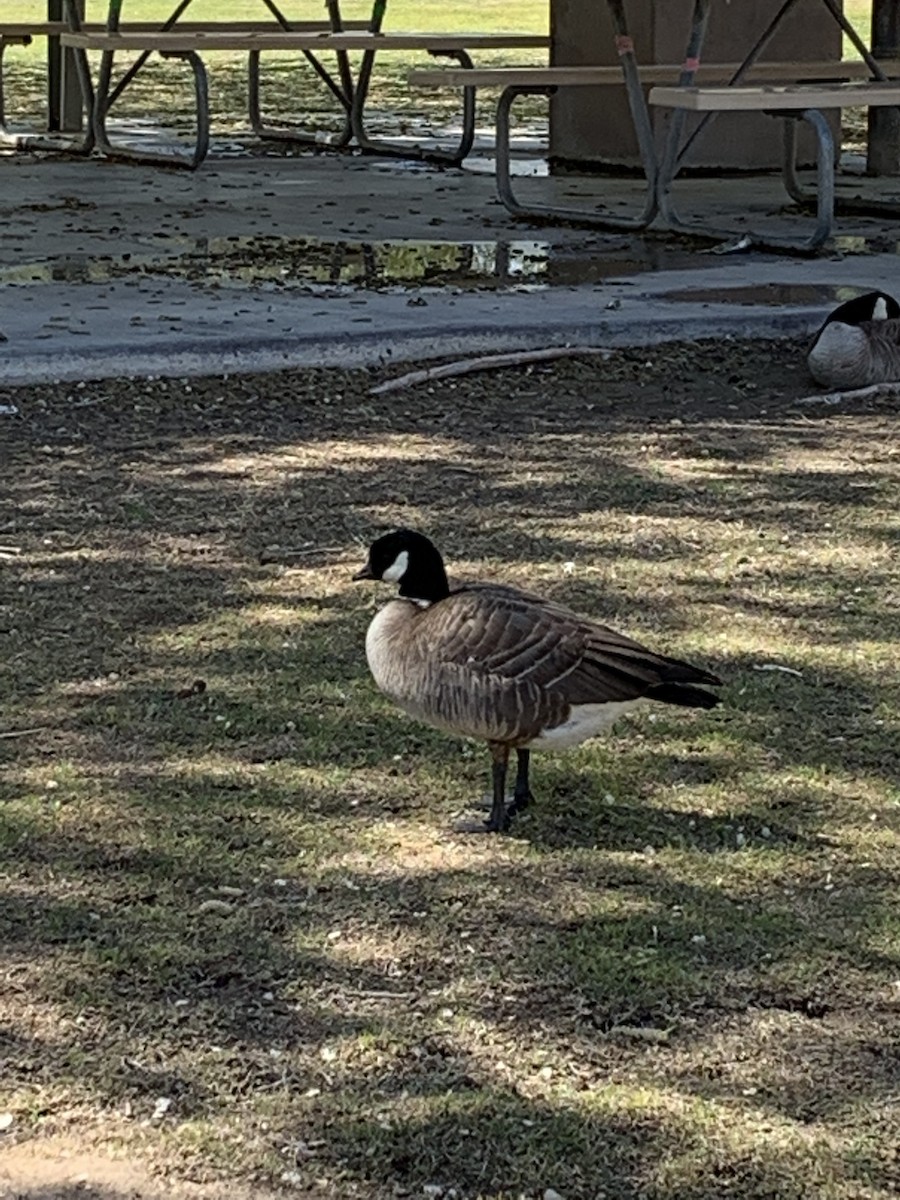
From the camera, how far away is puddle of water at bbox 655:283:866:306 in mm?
8797

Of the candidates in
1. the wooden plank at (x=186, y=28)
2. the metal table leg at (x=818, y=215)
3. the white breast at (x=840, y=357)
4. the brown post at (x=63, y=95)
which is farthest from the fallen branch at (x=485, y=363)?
the brown post at (x=63, y=95)

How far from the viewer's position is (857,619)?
5062 mm

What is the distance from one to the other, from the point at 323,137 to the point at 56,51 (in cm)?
211

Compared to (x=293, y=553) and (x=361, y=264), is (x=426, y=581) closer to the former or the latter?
(x=293, y=553)

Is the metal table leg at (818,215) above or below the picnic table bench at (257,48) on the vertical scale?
below

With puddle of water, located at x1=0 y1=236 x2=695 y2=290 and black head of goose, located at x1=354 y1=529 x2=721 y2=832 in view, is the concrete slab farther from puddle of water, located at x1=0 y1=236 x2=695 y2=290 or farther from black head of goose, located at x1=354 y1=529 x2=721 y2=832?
black head of goose, located at x1=354 y1=529 x2=721 y2=832

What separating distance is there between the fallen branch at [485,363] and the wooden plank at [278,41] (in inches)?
232

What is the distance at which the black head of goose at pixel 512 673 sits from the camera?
3670 mm

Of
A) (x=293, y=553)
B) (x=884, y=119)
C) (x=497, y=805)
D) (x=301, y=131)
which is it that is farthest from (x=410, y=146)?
(x=497, y=805)

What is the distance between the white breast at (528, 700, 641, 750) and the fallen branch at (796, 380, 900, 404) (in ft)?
13.0

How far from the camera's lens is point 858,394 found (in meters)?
7.56

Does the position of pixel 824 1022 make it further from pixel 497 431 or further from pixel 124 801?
pixel 497 431

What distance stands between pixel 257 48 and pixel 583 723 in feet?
35.3

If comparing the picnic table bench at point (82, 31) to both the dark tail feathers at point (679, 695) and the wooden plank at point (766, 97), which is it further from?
the dark tail feathers at point (679, 695)
